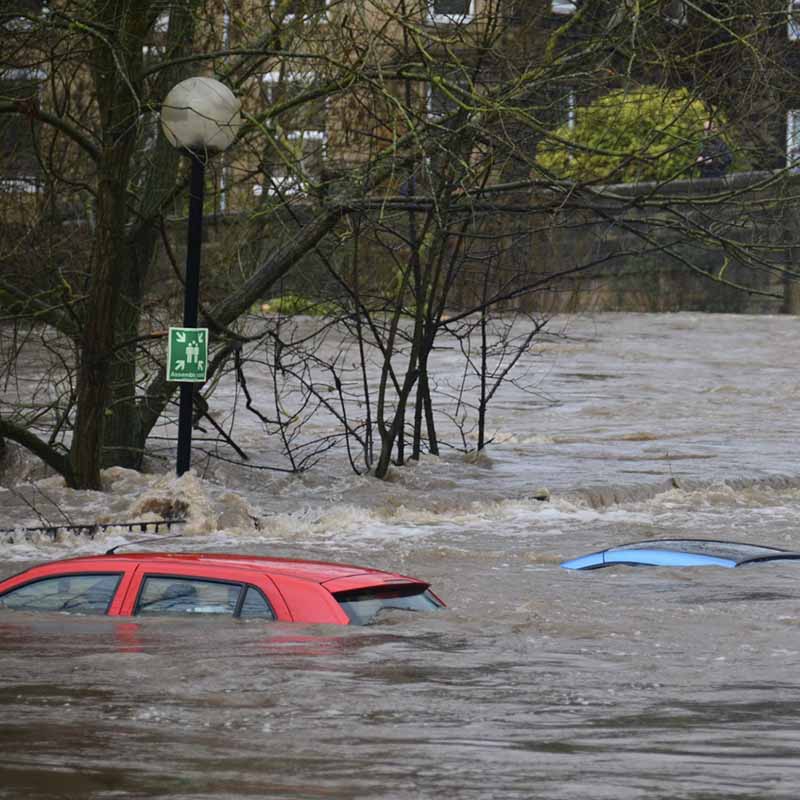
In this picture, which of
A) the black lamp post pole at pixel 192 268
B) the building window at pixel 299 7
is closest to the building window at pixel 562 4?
the building window at pixel 299 7

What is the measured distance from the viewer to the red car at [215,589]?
7.90 m

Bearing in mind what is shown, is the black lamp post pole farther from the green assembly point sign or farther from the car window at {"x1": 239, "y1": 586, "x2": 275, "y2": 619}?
the car window at {"x1": 239, "y1": 586, "x2": 275, "y2": 619}

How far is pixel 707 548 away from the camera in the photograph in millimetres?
11211

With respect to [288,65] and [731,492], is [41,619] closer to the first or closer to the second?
[288,65]

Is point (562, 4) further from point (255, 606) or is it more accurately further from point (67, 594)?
point (255, 606)

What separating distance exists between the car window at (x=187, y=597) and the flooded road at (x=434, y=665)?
3.2 inches

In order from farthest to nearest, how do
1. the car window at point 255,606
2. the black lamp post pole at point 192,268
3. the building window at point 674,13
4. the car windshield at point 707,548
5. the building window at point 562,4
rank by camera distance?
the building window at point 562,4 → the building window at point 674,13 → the black lamp post pole at point 192,268 → the car windshield at point 707,548 → the car window at point 255,606

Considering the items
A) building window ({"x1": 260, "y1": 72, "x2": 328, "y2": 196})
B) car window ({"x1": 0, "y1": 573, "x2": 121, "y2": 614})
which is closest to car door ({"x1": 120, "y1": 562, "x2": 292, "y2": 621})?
car window ({"x1": 0, "y1": 573, "x2": 121, "y2": 614})

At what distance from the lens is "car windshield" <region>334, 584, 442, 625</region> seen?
7957 mm

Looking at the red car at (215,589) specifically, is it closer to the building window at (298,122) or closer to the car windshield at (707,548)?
the car windshield at (707,548)

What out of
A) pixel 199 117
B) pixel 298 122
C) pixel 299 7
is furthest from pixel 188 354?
pixel 298 122

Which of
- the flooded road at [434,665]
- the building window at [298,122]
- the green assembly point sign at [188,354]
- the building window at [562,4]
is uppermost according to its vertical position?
the building window at [562,4]

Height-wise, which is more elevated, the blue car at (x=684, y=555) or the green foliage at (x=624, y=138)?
the green foliage at (x=624, y=138)

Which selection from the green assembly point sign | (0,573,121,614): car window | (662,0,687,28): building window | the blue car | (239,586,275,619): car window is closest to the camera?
(239,586,275,619): car window
